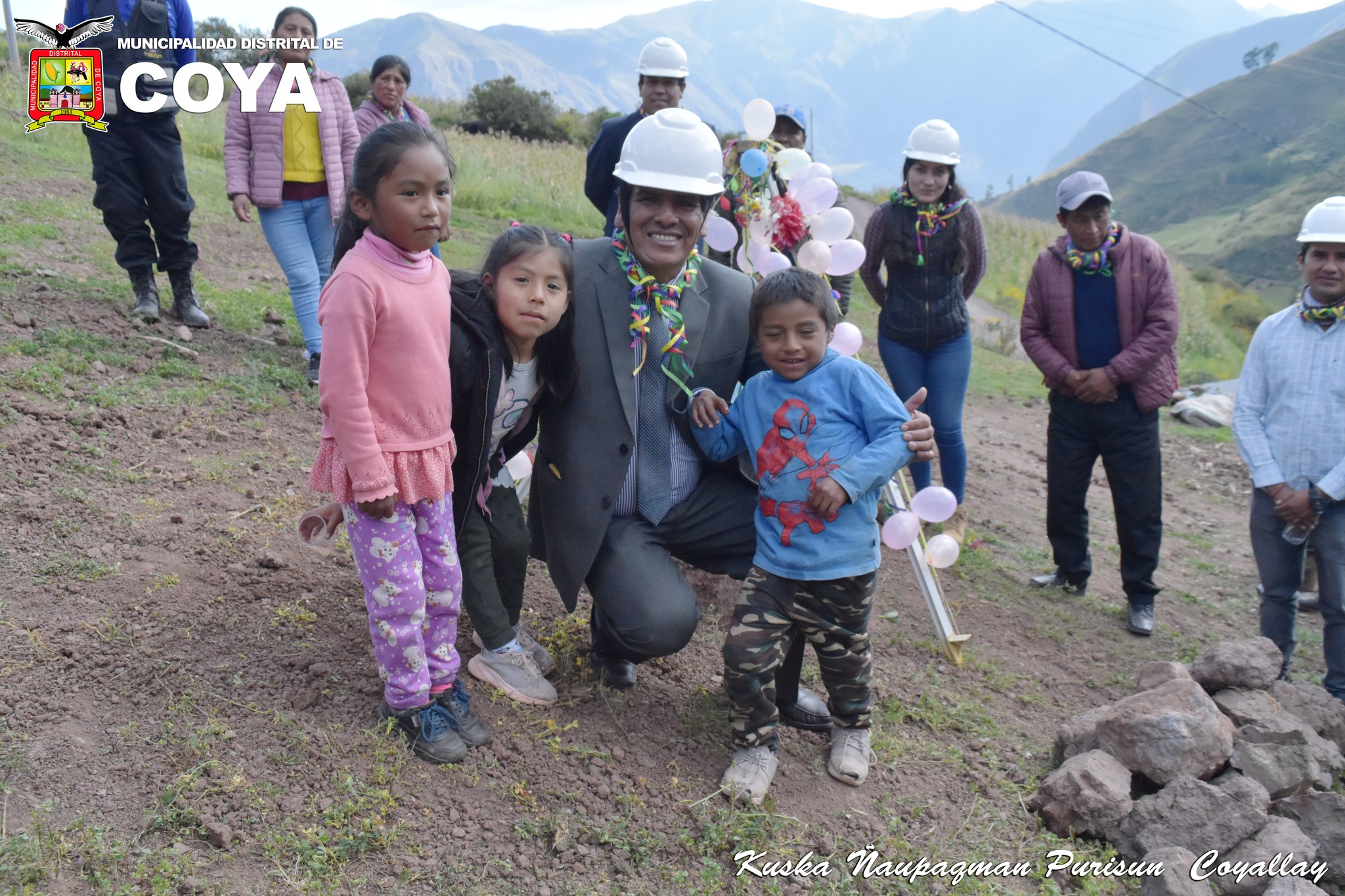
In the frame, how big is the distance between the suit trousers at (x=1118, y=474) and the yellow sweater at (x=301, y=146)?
3905 mm

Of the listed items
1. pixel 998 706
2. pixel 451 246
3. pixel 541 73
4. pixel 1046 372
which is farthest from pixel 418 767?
pixel 541 73

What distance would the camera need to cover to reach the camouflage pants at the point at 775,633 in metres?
2.51

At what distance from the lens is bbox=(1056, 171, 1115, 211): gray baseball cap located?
383 cm

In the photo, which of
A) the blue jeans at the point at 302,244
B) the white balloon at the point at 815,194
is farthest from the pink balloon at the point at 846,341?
the blue jeans at the point at 302,244

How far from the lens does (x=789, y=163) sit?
361 centimetres

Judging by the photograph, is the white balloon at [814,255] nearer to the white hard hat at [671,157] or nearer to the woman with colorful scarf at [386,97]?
the white hard hat at [671,157]

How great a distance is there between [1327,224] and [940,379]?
165cm

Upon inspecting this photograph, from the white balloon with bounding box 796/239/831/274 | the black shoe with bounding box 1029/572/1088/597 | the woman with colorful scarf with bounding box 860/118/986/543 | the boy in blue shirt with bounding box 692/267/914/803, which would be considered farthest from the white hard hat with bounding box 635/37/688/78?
the black shoe with bounding box 1029/572/1088/597

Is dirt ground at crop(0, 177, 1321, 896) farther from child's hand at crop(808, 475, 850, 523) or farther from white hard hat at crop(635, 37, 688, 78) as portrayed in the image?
white hard hat at crop(635, 37, 688, 78)

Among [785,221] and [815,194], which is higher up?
[815,194]

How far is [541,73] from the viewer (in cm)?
19162

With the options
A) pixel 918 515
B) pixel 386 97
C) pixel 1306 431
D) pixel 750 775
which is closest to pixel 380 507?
pixel 750 775

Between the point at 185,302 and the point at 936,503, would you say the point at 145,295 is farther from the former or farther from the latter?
the point at 936,503

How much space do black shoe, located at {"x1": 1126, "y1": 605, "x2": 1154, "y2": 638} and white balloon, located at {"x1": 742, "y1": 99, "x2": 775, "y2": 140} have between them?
2830 mm
